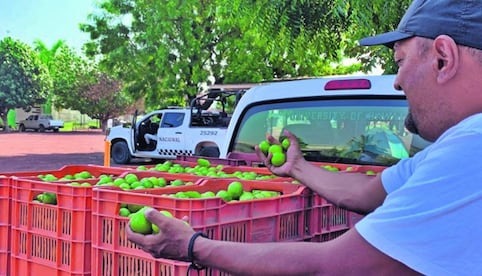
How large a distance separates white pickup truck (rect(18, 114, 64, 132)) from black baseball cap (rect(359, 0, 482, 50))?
51174 mm

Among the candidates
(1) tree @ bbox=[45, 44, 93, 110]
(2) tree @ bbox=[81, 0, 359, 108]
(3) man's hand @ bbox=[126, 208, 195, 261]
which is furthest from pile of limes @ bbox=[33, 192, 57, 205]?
(1) tree @ bbox=[45, 44, 93, 110]

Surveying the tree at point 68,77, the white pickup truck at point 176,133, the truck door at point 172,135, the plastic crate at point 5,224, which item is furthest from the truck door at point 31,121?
the plastic crate at point 5,224

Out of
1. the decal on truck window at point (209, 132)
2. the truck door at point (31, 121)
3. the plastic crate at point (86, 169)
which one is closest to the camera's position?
the plastic crate at point (86, 169)

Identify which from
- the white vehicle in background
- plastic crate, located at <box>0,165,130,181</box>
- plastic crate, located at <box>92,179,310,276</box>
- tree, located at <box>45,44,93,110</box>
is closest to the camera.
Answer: plastic crate, located at <box>92,179,310,276</box>

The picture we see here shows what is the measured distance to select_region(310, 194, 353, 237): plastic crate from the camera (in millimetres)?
2811

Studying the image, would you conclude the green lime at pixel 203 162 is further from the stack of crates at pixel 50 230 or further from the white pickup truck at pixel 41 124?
the white pickup truck at pixel 41 124

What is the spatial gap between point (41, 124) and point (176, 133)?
36796 mm

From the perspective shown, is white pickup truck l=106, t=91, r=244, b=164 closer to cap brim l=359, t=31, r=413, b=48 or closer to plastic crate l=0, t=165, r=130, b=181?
plastic crate l=0, t=165, r=130, b=181

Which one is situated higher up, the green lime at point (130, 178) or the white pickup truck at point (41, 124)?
the white pickup truck at point (41, 124)

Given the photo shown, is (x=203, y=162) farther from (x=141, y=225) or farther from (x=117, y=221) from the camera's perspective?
(x=141, y=225)

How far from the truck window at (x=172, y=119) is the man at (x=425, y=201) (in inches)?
596

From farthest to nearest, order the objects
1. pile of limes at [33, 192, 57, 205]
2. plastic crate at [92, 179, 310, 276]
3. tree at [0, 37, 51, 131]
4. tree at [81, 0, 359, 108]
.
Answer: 1. tree at [0, 37, 51, 131]
2. tree at [81, 0, 359, 108]
3. pile of limes at [33, 192, 57, 205]
4. plastic crate at [92, 179, 310, 276]

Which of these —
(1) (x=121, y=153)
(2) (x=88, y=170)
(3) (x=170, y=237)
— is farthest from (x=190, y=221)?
(1) (x=121, y=153)

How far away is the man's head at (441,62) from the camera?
1321mm
